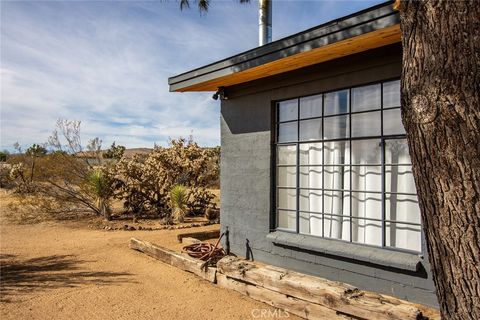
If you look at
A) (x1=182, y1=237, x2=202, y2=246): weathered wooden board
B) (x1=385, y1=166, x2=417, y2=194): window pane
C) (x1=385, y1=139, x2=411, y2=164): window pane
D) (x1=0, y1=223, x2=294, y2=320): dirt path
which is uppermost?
(x1=385, y1=139, x2=411, y2=164): window pane

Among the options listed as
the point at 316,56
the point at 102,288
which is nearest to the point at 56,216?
the point at 102,288

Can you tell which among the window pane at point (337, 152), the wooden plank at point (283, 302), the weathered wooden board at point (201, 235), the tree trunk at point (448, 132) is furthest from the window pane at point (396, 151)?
the weathered wooden board at point (201, 235)

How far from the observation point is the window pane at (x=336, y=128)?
5676mm

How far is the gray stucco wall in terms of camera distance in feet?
16.5

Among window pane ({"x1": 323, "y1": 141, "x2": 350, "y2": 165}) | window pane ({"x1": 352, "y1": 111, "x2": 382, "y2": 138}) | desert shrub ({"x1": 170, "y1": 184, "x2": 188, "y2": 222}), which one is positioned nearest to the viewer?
window pane ({"x1": 352, "y1": 111, "x2": 382, "y2": 138})

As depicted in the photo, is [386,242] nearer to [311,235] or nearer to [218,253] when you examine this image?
[311,235]

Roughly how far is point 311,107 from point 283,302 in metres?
2.85

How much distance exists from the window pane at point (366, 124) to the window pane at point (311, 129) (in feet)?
1.97

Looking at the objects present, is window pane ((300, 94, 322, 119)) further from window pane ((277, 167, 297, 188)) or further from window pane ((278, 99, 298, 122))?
window pane ((277, 167, 297, 188))

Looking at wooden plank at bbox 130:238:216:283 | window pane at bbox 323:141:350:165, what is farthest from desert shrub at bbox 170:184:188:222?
window pane at bbox 323:141:350:165

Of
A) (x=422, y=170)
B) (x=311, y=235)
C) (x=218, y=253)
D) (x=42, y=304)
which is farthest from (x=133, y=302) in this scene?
(x=422, y=170)

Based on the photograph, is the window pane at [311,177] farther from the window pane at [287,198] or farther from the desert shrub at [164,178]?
the desert shrub at [164,178]

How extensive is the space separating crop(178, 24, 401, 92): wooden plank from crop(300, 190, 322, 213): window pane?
74.5 inches

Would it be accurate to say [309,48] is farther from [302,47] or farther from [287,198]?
[287,198]
